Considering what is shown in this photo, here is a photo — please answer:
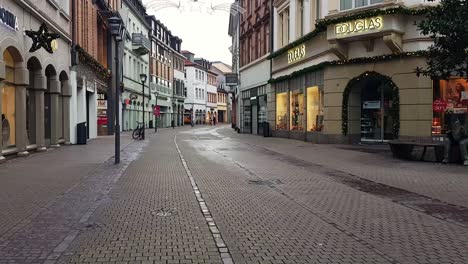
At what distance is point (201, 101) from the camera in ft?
324

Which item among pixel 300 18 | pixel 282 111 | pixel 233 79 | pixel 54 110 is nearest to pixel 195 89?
pixel 233 79

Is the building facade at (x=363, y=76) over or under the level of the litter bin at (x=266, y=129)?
over

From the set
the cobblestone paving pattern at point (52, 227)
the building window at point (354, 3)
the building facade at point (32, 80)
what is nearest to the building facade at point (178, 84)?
the building facade at point (32, 80)

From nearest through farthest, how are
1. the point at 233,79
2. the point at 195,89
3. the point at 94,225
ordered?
the point at 94,225, the point at 233,79, the point at 195,89

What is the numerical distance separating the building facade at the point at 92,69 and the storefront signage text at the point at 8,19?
29.0ft

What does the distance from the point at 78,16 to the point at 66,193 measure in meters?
18.9

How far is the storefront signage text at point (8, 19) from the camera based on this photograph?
14711 millimetres

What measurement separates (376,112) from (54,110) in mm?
14379

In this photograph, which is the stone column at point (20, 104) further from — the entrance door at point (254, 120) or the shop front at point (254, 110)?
the entrance door at point (254, 120)

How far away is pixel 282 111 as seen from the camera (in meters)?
33.6

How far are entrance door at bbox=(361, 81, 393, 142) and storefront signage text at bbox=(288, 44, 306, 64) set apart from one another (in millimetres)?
5370

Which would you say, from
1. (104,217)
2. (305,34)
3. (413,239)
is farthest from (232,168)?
(305,34)

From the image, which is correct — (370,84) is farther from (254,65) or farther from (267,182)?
(254,65)

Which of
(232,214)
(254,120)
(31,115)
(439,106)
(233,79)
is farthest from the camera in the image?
(233,79)
